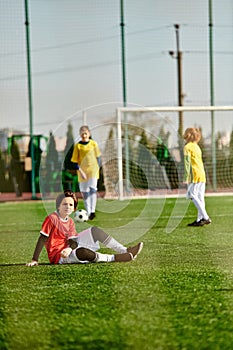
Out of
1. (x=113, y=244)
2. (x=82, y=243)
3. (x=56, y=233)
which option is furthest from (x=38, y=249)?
(x=113, y=244)

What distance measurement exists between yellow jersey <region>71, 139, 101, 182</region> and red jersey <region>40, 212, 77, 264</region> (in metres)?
4.70

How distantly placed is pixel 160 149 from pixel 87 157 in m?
6.35

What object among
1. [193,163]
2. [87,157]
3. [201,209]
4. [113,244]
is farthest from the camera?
[87,157]

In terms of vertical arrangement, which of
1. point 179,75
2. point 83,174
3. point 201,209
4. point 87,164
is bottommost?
point 201,209

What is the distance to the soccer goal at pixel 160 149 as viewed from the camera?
1495 cm

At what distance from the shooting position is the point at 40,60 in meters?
16.1

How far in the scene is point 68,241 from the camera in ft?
18.1

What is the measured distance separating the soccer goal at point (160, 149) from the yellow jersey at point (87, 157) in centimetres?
382

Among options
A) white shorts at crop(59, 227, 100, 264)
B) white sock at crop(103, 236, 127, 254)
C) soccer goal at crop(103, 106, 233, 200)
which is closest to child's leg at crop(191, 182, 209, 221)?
white sock at crop(103, 236, 127, 254)

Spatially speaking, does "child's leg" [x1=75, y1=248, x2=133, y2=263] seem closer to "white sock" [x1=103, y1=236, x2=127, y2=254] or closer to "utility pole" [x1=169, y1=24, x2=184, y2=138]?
"white sock" [x1=103, y1=236, x2=127, y2=254]

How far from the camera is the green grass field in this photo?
317 centimetres

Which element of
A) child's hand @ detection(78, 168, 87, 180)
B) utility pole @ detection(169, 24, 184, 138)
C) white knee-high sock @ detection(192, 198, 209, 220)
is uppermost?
utility pole @ detection(169, 24, 184, 138)

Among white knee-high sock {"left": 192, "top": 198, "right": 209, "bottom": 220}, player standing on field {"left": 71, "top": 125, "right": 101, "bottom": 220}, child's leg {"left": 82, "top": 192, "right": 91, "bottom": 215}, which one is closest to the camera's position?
white knee-high sock {"left": 192, "top": 198, "right": 209, "bottom": 220}

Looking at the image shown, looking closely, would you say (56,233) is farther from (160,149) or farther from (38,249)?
(160,149)
